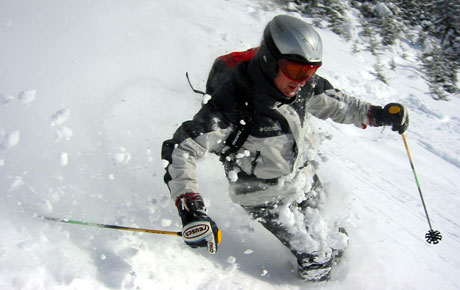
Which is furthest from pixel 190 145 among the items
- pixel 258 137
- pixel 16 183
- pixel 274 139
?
pixel 16 183

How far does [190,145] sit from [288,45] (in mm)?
918

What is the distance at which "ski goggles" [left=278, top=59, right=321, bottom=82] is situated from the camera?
226cm

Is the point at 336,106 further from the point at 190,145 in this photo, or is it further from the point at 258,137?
the point at 190,145

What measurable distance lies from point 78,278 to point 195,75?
349 cm

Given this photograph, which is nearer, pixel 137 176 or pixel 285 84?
pixel 285 84

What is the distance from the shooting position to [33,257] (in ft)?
7.01

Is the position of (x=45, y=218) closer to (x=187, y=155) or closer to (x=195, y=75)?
(x=187, y=155)

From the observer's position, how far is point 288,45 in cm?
226

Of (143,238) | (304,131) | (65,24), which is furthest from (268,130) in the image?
(65,24)

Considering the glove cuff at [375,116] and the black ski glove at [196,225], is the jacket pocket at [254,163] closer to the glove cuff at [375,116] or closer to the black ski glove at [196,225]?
the black ski glove at [196,225]

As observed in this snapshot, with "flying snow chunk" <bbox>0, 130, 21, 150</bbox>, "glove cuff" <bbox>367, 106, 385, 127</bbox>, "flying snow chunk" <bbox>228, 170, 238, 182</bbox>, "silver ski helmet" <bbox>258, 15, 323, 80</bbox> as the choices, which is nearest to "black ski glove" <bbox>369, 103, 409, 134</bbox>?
"glove cuff" <bbox>367, 106, 385, 127</bbox>

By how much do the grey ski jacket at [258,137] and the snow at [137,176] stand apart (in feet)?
1.63

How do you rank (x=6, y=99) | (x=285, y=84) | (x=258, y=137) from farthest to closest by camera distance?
(x=6, y=99), (x=258, y=137), (x=285, y=84)

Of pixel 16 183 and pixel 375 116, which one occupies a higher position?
pixel 375 116
